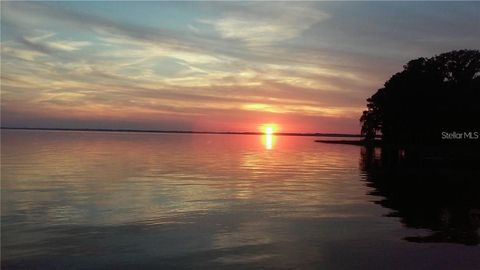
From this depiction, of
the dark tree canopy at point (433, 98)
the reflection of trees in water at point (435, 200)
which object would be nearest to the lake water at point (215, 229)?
the reflection of trees in water at point (435, 200)

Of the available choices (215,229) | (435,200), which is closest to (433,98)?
(435,200)

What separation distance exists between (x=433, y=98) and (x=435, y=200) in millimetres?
67390

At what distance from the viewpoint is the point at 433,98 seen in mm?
87312

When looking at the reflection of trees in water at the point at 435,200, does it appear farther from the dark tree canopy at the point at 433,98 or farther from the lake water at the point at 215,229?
the dark tree canopy at the point at 433,98

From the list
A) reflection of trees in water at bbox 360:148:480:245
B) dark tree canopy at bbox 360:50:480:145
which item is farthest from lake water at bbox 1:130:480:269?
dark tree canopy at bbox 360:50:480:145

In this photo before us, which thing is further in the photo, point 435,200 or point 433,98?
point 433,98

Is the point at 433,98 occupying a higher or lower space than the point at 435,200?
higher

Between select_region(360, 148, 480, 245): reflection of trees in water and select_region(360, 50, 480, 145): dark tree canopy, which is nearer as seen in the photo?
select_region(360, 148, 480, 245): reflection of trees in water

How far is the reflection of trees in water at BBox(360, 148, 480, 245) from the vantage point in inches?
687

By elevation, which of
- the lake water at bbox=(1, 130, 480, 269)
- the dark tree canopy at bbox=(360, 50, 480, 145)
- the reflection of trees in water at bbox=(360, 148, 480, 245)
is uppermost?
the dark tree canopy at bbox=(360, 50, 480, 145)

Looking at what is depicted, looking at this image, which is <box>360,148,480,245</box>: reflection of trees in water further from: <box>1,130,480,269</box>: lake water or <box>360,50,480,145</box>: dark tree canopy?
<box>360,50,480,145</box>: dark tree canopy

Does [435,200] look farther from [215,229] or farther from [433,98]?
[433,98]

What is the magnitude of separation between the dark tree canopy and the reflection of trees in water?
149 ft

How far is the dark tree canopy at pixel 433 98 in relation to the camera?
84.9 meters
